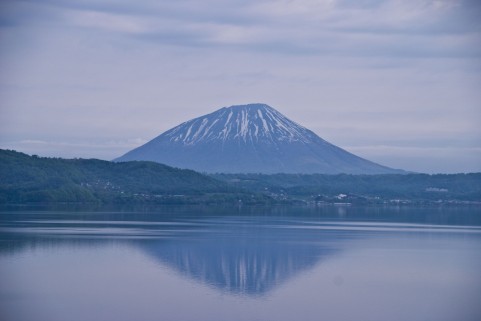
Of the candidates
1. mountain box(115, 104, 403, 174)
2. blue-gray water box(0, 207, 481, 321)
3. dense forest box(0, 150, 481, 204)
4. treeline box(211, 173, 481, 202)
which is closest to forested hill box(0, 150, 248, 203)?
dense forest box(0, 150, 481, 204)

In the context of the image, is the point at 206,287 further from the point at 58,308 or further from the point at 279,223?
the point at 279,223

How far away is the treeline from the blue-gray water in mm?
45125

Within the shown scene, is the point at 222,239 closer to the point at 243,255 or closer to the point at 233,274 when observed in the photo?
the point at 243,255

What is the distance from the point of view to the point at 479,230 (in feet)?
126

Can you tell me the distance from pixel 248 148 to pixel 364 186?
1372 inches

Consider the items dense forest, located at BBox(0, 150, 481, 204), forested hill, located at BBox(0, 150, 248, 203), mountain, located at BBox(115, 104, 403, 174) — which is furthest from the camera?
mountain, located at BBox(115, 104, 403, 174)

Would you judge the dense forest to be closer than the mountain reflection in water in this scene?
No

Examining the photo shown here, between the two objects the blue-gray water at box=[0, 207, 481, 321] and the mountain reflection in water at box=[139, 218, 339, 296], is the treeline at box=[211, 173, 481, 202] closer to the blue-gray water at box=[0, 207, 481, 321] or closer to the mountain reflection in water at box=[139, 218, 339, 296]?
the mountain reflection in water at box=[139, 218, 339, 296]

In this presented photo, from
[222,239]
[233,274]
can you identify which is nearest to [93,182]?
[222,239]

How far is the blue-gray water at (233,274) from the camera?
658 inches

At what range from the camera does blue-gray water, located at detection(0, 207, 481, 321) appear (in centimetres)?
1670

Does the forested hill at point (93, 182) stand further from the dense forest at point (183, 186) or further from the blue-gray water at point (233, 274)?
the blue-gray water at point (233, 274)

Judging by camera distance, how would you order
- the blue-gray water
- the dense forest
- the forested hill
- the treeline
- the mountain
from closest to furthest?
1. the blue-gray water
2. the forested hill
3. the dense forest
4. the treeline
5. the mountain

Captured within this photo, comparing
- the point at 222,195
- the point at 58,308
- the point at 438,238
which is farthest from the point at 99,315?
the point at 222,195
